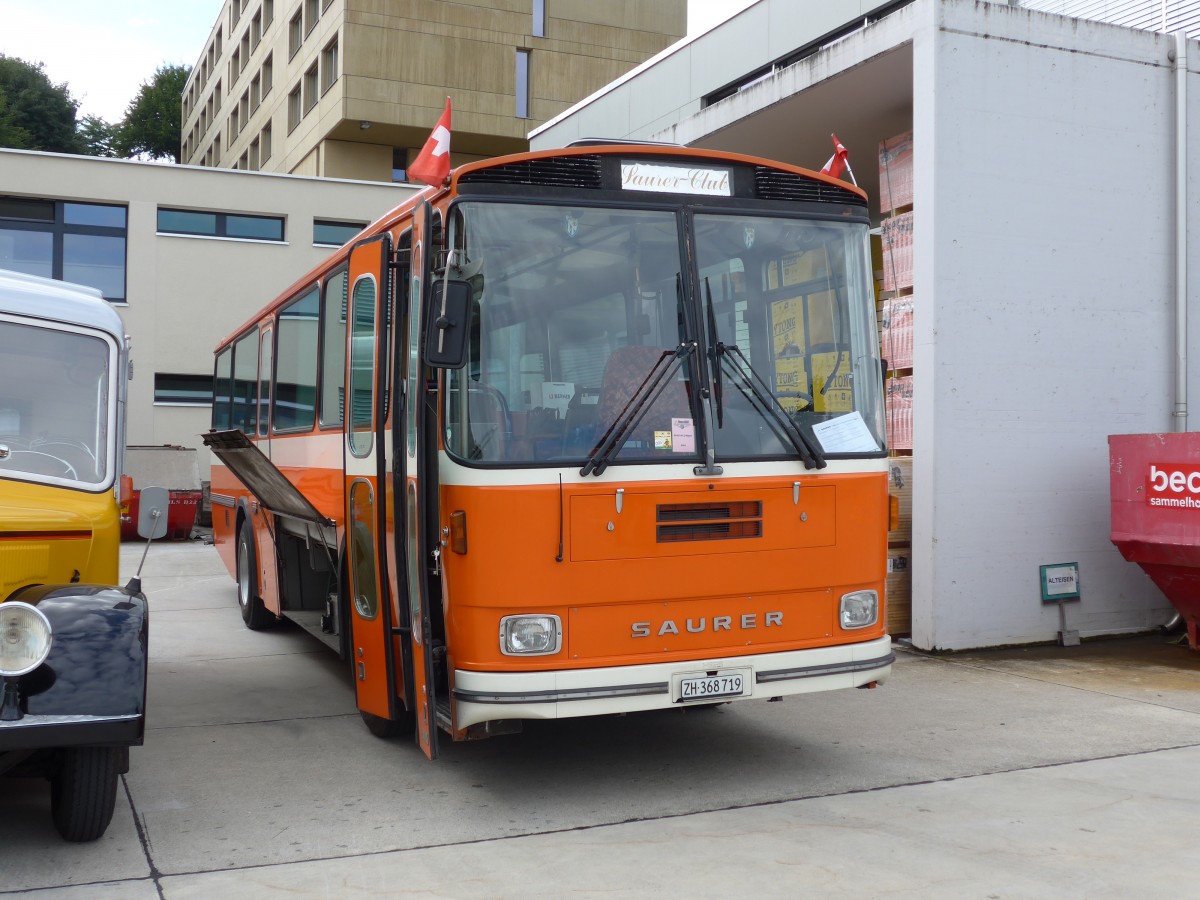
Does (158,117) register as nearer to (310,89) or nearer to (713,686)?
(310,89)

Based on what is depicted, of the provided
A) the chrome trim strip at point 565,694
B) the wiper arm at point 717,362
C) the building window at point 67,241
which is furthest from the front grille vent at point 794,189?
the building window at point 67,241

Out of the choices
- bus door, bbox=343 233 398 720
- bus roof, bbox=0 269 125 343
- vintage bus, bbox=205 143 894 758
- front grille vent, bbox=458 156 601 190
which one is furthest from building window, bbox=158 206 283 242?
front grille vent, bbox=458 156 601 190

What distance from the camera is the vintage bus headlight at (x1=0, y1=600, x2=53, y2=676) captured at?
4.14 metres

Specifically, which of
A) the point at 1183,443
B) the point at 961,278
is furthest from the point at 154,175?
the point at 1183,443

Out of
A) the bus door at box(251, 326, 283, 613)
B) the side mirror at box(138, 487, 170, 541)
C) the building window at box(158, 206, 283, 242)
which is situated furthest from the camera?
the building window at box(158, 206, 283, 242)

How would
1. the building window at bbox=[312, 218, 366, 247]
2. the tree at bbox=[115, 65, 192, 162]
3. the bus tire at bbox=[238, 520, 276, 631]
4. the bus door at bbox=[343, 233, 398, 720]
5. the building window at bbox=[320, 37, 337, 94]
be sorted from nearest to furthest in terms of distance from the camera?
the bus door at bbox=[343, 233, 398, 720] < the bus tire at bbox=[238, 520, 276, 631] < the building window at bbox=[312, 218, 366, 247] < the building window at bbox=[320, 37, 337, 94] < the tree at bbox=[115, 65, 192, 162]

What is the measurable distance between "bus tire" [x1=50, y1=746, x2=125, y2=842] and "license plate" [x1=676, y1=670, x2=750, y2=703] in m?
2.31

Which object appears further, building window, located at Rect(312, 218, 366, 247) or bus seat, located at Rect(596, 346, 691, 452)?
building window, located at Rect(312, 218, 366, 247)

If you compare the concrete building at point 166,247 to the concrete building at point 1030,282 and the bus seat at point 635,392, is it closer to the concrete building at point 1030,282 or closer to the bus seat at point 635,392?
the concrete building at point 1030,282

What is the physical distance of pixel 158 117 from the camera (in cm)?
6116

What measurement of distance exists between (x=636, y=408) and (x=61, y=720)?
8.47ft

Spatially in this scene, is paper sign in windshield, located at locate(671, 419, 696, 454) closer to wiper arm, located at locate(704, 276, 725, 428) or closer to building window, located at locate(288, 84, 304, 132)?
wiper arm, located at locate(704, 276, 725, 428)

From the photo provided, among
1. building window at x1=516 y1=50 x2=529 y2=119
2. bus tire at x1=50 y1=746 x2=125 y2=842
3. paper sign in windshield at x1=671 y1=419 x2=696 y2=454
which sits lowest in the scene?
bus tire at x1=50 y1=746 x2=125 y2=842

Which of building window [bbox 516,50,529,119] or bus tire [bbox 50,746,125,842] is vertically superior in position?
building window [bbox 516,50,529,119]
